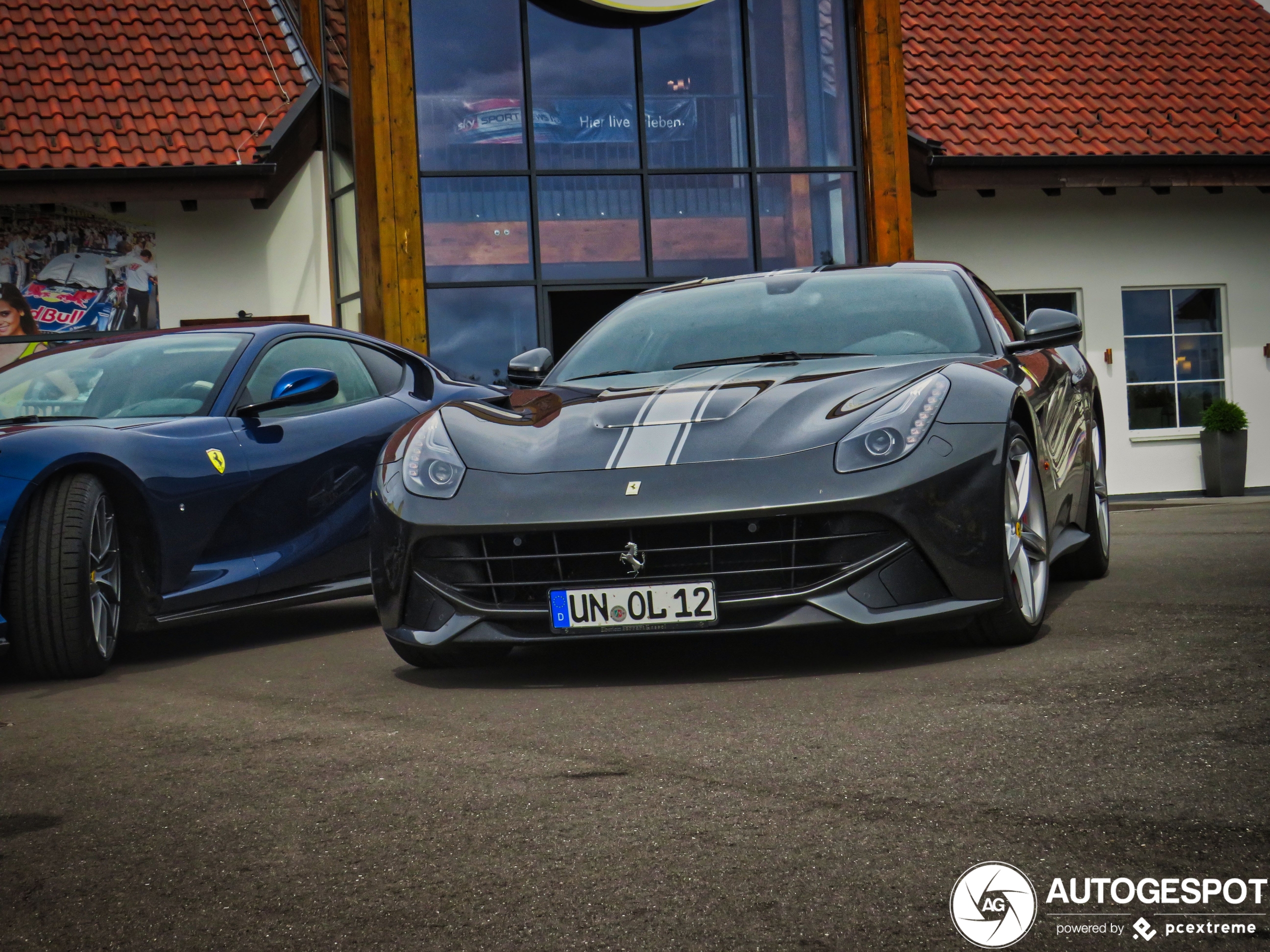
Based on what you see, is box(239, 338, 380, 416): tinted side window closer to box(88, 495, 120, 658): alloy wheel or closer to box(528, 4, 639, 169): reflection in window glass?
Answer: box(88, 495, 120, 658): alloy wheel

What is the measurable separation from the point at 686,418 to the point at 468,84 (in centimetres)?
1033

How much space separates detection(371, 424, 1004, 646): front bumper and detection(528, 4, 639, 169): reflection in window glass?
10482 millimetres

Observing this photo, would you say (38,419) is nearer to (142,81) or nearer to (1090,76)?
(142,81)

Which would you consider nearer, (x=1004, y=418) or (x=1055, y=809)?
(x=1055, y=809)

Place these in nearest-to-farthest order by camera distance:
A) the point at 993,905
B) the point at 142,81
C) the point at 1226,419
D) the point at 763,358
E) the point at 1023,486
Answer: the point at 993,905 → the point at 1023,486 → the point at 763,358 → the point at 142,81 → the point at 1226,419

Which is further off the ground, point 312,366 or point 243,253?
point 243,253

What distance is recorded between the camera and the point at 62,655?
471 centimetres

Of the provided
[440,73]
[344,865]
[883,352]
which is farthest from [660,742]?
[440,73]

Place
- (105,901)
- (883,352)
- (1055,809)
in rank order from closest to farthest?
(105,901), (1055,809), (883,352)

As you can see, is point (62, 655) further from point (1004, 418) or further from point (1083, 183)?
point (1083, 183)

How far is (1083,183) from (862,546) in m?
12.8

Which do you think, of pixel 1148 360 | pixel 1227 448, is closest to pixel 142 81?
pixel 1148 360

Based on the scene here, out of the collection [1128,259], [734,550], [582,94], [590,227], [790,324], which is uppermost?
[582,94]

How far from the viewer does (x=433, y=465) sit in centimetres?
439
